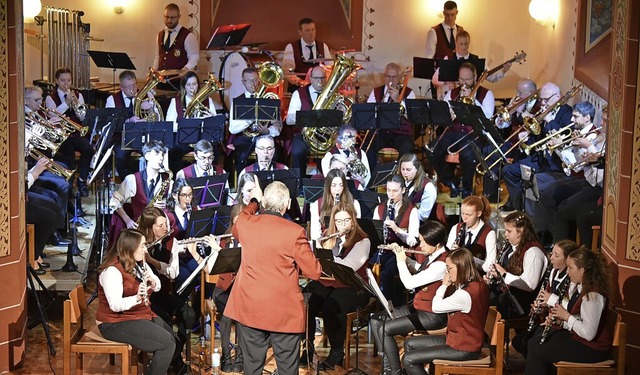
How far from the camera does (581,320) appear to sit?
682cm

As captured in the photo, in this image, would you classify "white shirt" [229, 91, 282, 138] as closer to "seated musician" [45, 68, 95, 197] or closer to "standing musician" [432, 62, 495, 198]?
"seated musician" [45, 68, 95, 197]

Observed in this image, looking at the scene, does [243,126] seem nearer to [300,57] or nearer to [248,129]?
[248,129]

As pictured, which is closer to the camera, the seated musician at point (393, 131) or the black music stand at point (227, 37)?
the seated musician at point (393, 131)

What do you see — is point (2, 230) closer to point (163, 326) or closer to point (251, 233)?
point (163, 326)

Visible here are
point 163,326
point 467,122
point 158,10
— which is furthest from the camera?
point 158,10

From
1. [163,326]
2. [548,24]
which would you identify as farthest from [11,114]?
[548,24]

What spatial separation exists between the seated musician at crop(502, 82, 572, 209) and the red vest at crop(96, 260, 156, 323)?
426 cm

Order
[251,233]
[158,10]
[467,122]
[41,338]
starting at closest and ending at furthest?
[251,233] < [41,338] < [467,122] < [158,10]

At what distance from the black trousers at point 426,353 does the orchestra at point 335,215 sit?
0.01m

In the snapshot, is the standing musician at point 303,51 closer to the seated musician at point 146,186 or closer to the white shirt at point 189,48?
the white shirt at point 189,48

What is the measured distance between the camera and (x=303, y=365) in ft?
26.3

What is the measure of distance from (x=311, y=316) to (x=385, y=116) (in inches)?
112

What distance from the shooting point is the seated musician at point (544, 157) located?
10172 millimetres

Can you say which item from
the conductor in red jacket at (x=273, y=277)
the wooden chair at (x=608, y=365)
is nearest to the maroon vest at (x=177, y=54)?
the conductor in red jacket at (x=273, y=277)
